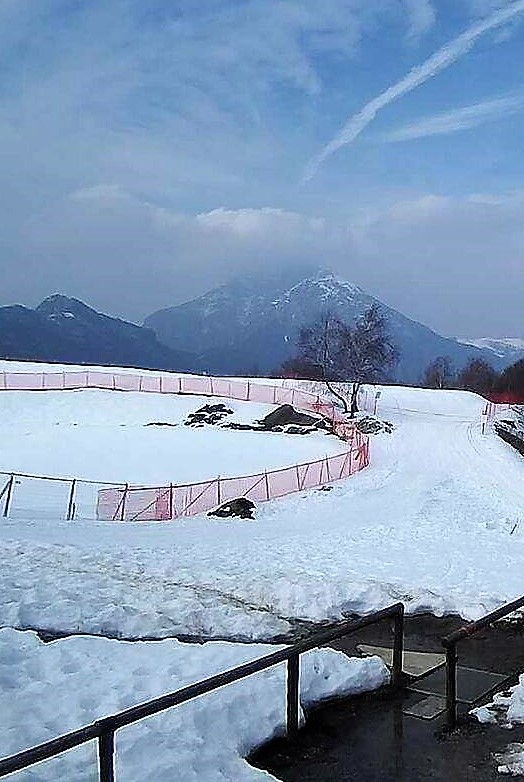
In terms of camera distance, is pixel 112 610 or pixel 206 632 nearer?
pixel 206 632

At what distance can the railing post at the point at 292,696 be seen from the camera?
7020mm

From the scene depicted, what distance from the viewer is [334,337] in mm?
59812

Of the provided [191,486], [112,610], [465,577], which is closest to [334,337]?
[191,486]

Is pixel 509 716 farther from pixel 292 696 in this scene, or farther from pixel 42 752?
pixel 42 752

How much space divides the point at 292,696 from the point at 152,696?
5.31 ft

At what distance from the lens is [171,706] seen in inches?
222

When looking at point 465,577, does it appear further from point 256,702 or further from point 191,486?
point 191,486

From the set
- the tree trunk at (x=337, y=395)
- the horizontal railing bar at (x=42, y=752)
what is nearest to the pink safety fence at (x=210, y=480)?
the tree trunk at (x=337, y=395)

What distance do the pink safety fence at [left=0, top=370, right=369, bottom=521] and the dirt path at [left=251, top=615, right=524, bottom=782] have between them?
16.1 m

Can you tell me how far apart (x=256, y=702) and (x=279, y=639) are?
10.4 ft

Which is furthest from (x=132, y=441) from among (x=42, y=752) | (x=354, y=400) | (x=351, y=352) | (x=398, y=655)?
(x=42, y=752)

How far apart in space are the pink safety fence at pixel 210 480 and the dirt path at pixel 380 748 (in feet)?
52.8

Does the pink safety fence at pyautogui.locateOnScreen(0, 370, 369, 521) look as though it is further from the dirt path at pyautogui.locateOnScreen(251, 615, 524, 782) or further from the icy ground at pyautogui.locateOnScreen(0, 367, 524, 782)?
the dirt path at pyautogui.locateOnScreen(251, 615, 524, 782)

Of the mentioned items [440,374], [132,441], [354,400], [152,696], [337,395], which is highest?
[152,696]
